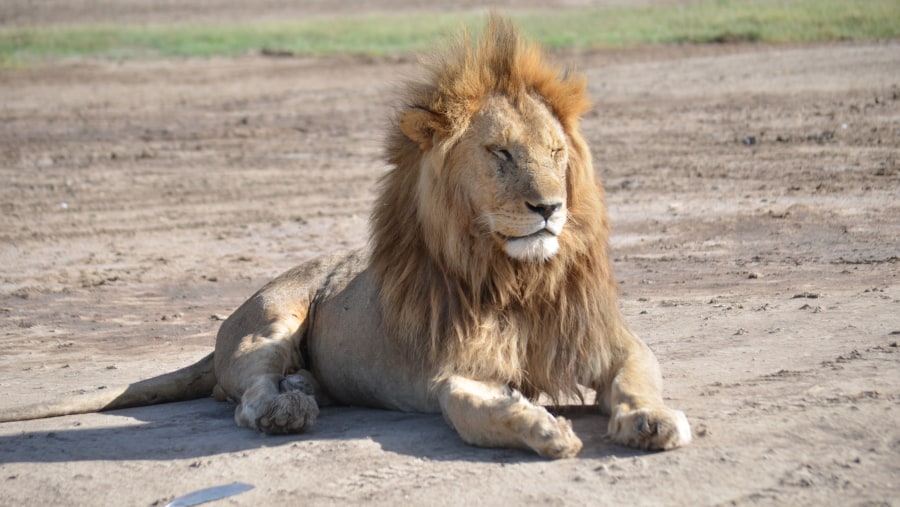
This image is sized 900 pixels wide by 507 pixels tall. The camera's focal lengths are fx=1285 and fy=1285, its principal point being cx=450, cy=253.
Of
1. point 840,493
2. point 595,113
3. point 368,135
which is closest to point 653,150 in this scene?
point 595,113

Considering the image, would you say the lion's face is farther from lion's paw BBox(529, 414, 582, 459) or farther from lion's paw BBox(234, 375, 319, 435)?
lion's paw BBox(234, 375, 319, 435)

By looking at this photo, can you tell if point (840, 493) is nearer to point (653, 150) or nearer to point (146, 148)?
point (653, 150)

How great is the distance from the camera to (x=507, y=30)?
195 inches

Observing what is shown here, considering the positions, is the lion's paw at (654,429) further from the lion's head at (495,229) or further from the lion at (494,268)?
the lion's head at (495,229)

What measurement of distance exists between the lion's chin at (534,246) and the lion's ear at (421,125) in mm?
542

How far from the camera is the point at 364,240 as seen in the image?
30.8 feet

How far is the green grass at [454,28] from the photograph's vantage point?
17.0m

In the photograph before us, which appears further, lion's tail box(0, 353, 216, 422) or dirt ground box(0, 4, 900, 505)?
lion's tail box(0, 353, 216, 422)

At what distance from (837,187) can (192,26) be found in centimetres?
1698

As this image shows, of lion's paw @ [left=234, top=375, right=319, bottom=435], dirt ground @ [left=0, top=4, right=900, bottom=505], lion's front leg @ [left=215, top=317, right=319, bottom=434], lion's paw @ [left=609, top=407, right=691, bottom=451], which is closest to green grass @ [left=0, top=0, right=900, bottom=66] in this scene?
dirt ground @ [left=0, top=4, right=900, bottom=505]

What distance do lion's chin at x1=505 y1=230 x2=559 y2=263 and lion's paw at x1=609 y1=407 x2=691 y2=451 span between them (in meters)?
0.63

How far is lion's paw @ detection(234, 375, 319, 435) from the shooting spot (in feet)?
15.9

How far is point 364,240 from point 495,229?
4892 millimetres

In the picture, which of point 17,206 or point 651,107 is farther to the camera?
point 651,107
